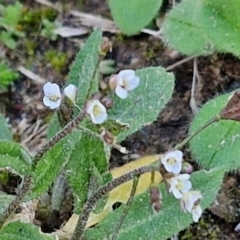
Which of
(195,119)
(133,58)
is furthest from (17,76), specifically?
(195,119)

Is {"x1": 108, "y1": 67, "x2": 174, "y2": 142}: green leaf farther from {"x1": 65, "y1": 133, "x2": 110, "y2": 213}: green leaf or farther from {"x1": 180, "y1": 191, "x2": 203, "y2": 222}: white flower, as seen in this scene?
{"x1": 180, "y1": 191, "x2": 203, "y2": 222}: white flower

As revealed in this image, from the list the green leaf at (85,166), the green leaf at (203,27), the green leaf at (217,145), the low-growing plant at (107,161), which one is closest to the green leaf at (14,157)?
the low-growing plant at (107,161)

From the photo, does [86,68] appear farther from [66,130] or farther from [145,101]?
[66,130]

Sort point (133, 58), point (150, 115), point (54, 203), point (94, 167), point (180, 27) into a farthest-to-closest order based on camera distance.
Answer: point (133, 58) < point (180, 27) < point (54, 203) < point (150, 115) < point (94, 167)

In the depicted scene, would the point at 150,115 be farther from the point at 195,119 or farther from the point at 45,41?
the point at 45,41

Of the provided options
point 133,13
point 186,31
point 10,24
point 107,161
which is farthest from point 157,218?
point 10,24
